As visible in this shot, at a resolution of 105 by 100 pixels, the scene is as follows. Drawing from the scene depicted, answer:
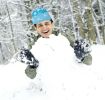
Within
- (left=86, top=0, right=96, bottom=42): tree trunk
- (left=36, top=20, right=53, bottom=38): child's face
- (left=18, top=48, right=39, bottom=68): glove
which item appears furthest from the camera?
(left=86, top=0, right=96, bottom=42): tree trunk

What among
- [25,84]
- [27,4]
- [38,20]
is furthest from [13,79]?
[27,4]

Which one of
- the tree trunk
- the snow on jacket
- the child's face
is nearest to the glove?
the snow on jacket

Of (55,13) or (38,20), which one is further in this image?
(55,13)

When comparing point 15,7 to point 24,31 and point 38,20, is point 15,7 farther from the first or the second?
point 38,20

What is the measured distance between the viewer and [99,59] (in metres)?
7.97

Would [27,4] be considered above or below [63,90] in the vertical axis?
above

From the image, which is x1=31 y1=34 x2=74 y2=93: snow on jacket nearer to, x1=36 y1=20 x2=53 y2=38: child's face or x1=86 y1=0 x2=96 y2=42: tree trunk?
x1=36 y1=20 x2=53 y2=38: child's face

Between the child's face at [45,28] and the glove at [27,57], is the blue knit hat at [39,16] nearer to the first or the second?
the child's face at [45,28]

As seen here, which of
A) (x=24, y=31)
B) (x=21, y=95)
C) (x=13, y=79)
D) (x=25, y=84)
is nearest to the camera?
(x=21, y=95)

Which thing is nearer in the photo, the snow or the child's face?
the snow

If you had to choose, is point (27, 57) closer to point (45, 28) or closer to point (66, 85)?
point (45, 28)

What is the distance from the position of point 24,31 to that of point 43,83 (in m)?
11.2

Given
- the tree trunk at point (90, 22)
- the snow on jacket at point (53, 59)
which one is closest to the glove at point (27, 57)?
the snow on jacket at point (53, 59)

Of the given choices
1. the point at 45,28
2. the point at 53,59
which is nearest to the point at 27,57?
the point at 53,59
